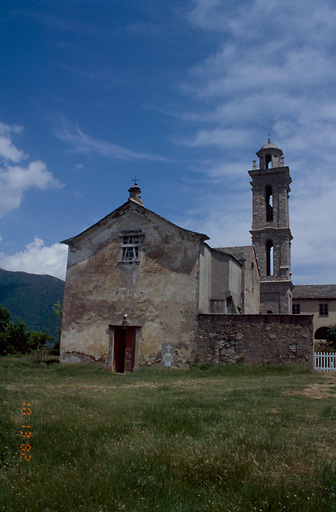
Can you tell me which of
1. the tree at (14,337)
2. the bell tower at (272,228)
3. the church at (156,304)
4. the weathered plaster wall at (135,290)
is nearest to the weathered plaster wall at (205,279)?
the church at (156,304)

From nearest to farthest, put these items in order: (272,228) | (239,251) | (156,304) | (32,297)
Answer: (156,304)
(239,251)
(272,228)
(32,297)

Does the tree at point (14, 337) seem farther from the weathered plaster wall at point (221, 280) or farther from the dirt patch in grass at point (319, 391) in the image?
the dirt patch in grass at point (319, 391)

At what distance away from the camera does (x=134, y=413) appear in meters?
A: 8.64

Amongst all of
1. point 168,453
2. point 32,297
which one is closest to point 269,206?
point 168,453

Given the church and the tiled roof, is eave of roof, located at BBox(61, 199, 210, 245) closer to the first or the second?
the church

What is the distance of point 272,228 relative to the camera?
43.0 meters

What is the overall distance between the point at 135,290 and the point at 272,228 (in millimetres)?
25657

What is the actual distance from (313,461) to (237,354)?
1341cm

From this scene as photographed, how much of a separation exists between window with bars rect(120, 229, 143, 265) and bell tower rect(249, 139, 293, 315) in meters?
23.0

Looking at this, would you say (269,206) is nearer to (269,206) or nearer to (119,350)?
(269,206)

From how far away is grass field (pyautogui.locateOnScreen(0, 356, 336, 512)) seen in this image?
4.76 metres

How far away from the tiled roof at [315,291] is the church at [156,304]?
2482cm

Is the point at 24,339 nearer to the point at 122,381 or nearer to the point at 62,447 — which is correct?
the point at 122,381

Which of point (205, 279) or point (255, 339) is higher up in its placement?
point (205, 279)
